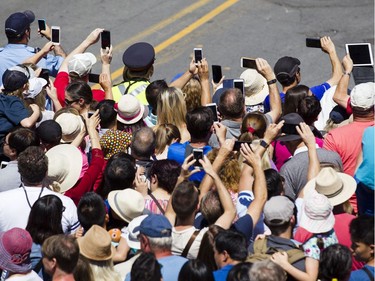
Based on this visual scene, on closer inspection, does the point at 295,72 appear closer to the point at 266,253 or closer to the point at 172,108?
the point at 172,108

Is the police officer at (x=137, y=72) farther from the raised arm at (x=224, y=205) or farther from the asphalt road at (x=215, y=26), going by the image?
the asphalt road at (x=215, y=26)

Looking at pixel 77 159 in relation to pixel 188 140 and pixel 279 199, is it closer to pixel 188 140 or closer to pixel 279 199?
pixel 188 140

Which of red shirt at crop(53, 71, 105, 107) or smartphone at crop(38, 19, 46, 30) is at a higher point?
smartphone at crop(38, 19, 46, 30)

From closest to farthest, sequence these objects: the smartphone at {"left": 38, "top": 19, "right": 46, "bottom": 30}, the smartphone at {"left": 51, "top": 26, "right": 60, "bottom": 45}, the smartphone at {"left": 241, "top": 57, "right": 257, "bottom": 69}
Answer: the smartphone at {"left": 241, "top": 57, "right": 257, "bottom": 69}
the smartphone at {"left": 51, "top": 26, "right": 60, "bottom": 45}
the smartphone at {"left": 38, "top": 19, "right": 46, "bottom": 30}

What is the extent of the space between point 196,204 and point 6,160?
3100 millimetres

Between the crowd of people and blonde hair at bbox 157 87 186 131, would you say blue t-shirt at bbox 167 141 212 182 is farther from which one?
blonde hair at bbox 157 87 186 131

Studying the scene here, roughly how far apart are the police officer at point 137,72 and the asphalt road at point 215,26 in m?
3.80

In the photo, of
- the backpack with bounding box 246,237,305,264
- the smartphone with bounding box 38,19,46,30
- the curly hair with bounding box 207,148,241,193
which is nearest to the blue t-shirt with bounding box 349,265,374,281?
the backpack with bounding box 246,237,305,264

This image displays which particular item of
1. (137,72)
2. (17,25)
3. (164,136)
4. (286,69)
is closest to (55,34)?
(17,25)

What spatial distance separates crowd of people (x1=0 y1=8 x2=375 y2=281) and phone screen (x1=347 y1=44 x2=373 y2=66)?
17 cm

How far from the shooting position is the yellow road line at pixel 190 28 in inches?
643

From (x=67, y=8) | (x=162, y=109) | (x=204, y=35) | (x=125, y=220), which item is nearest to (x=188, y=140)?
(x=162, y=109)

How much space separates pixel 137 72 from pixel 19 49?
68.9 inches

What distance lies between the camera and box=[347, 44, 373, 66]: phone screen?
10812 mm
